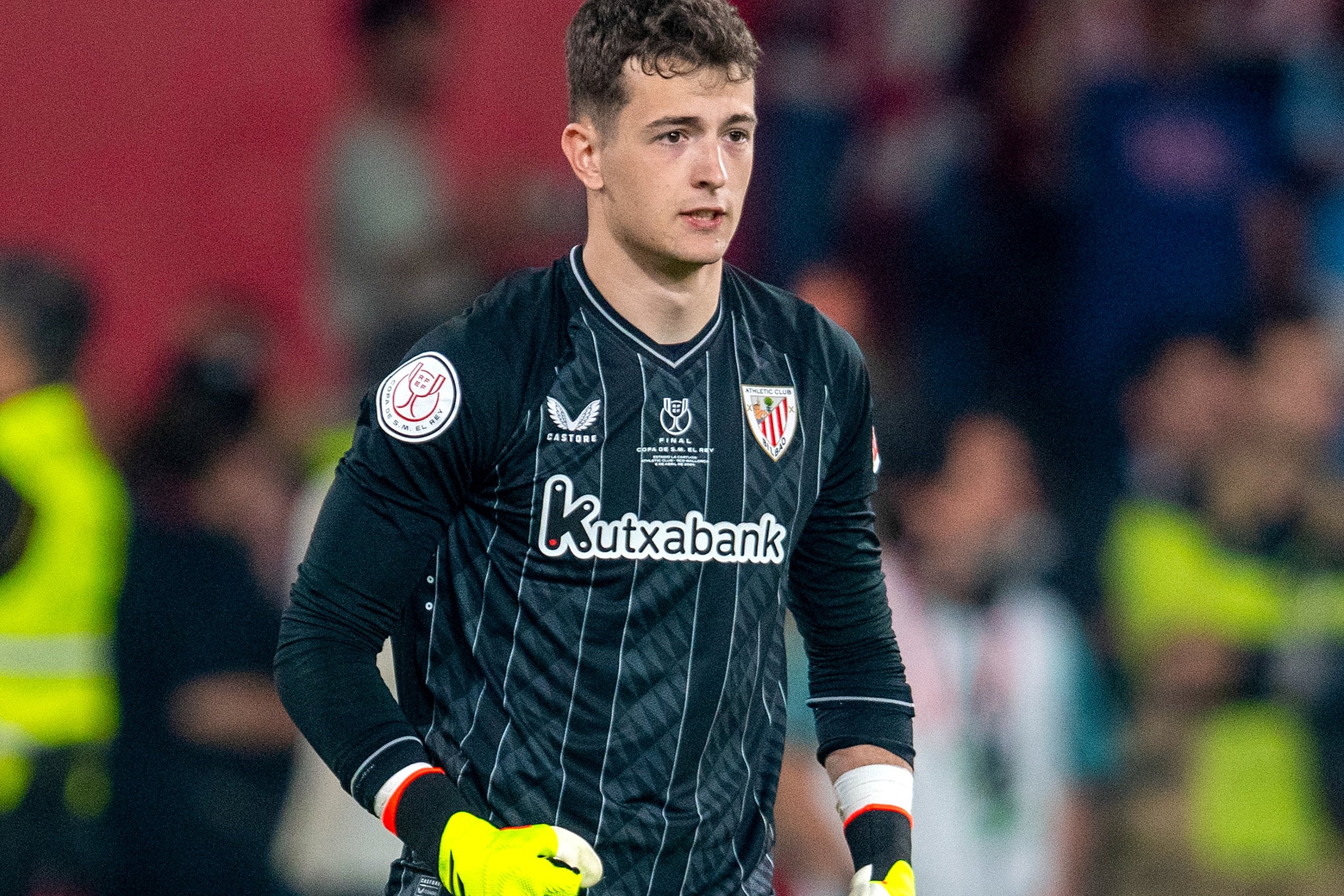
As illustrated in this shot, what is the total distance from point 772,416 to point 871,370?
9.22 feet

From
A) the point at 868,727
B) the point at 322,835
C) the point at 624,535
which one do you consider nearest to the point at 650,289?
the point at 624,535

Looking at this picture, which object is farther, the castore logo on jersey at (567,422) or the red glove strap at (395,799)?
the castore logo on jersey at (567,422)

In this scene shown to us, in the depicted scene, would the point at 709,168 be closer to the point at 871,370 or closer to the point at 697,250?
the point at 697,250

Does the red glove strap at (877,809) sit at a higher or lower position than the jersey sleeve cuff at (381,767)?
lower

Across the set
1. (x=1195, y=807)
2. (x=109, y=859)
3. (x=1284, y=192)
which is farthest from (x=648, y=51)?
(x=1284, y=192)

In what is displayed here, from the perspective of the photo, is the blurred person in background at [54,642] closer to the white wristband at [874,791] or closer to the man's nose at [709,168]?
the white wristband at [874,791]

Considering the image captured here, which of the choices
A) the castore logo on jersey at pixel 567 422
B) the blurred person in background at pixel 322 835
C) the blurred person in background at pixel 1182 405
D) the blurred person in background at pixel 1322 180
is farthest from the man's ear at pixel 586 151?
the blurred person in background at pixel 1322 180

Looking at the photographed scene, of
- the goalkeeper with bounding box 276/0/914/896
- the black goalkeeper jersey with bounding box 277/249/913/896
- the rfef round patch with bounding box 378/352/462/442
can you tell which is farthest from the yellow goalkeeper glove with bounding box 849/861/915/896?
the rfef round patch with bounding box 378/352/462/442

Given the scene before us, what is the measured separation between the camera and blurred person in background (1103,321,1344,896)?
16.3ft

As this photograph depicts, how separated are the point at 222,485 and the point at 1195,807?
2.93m

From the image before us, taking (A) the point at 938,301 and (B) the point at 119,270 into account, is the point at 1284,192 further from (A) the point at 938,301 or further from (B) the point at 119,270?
(B) the point at 119,270

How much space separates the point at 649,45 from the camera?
2125 mm

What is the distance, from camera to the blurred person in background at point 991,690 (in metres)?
4.27

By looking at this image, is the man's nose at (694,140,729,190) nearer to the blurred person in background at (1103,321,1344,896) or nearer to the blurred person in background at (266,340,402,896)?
the blurred person in background at (266,340,402,896)
